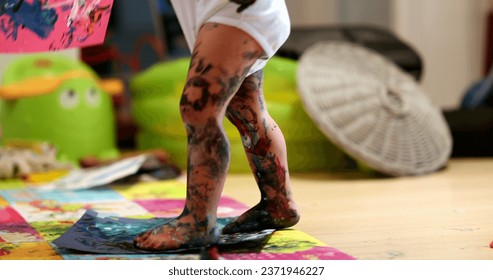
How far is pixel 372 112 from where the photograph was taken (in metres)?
2.19

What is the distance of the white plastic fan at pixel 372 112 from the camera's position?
2.12m

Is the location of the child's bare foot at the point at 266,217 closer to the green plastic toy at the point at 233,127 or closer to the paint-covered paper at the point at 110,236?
the paint-covered paper at the point at 110,236

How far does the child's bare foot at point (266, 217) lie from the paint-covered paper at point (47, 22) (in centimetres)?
39

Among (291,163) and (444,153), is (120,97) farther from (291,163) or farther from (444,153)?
(444,153)

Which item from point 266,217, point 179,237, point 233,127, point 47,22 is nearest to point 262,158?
point 266,217

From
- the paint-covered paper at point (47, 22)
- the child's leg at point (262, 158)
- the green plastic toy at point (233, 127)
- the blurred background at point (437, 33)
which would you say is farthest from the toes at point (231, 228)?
the blurred background at point (437, 33)

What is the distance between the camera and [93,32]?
3.91 feet

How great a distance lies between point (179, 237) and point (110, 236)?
0.51ft

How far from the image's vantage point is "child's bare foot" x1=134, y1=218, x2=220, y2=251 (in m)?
1.07

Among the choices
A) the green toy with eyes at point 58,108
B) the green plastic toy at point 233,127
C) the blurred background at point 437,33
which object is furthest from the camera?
the blurred background at point 437,33

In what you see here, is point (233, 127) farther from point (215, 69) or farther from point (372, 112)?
point (215, 69)

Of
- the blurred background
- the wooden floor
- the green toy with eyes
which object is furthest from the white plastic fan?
the blurred background
